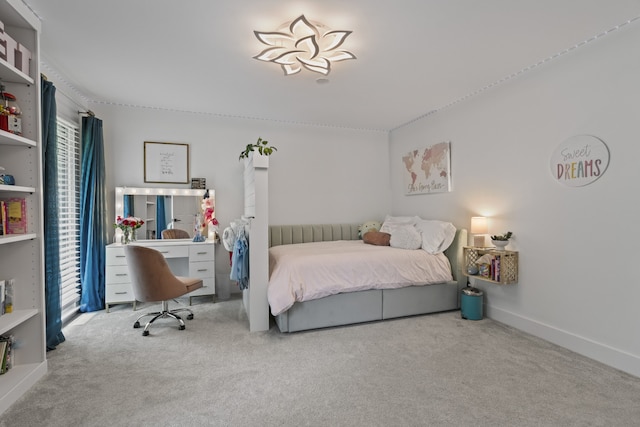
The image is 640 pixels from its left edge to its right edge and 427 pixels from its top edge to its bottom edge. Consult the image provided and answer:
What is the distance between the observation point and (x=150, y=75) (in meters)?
3.12

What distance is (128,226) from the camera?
384 cm

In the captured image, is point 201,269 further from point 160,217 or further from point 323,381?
point 323,381

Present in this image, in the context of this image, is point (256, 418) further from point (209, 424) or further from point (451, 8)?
point (451, 8)

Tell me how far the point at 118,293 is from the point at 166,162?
1.77m

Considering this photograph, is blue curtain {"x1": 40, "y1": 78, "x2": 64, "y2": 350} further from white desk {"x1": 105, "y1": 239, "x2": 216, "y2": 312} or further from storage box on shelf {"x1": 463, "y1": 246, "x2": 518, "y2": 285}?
storage box on shelf {"x1": 463, "y1": 246, "x2": 518, "y2": 285}

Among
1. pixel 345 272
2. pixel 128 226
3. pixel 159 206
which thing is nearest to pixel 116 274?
pixel 128 226

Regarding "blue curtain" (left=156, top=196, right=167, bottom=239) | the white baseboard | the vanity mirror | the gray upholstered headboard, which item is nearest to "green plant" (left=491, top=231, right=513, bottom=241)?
the white baseboard

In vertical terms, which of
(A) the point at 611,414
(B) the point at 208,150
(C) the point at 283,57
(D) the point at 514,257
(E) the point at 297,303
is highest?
(C) the point at 283,57

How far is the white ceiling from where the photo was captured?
2082 mm

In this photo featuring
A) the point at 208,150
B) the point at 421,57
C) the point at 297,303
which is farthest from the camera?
the point at 208,150

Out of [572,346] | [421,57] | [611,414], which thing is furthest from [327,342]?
[421,57]

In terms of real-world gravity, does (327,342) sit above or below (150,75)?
below

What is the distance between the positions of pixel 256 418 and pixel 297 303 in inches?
50.5

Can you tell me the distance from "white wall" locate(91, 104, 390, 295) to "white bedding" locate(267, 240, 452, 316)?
1.34 meters
